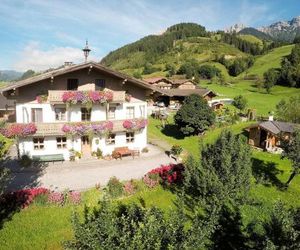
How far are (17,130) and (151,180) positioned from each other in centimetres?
1315

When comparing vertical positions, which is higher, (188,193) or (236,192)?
(236,192)

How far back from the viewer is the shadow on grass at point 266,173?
28328mm

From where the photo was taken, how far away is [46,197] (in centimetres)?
2109

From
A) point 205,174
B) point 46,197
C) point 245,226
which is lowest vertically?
point 245,226

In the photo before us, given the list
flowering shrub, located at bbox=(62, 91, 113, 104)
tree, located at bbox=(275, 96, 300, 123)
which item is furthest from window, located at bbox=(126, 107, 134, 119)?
tree, located at bbox=(275, 96, 300, 123)

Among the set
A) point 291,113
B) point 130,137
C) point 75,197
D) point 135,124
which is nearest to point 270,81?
point 291,113

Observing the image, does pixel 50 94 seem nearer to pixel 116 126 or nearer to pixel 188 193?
pixel 116 126

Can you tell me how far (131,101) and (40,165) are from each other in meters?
11.6

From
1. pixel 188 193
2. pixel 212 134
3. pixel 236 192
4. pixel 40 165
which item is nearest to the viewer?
Result: pixel 236 192

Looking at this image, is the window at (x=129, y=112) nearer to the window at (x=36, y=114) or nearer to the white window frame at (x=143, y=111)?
the white window frame at (x=143, y=111)

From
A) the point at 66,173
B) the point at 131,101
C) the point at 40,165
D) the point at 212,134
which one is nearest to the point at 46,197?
the point at 66,173

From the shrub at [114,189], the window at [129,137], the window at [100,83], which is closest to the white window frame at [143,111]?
the window at [129,137]

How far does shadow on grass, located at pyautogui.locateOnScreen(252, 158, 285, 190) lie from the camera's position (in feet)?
92.9

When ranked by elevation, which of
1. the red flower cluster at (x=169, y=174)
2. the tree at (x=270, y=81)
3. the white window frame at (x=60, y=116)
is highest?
the tree at (x=270, y=81)
